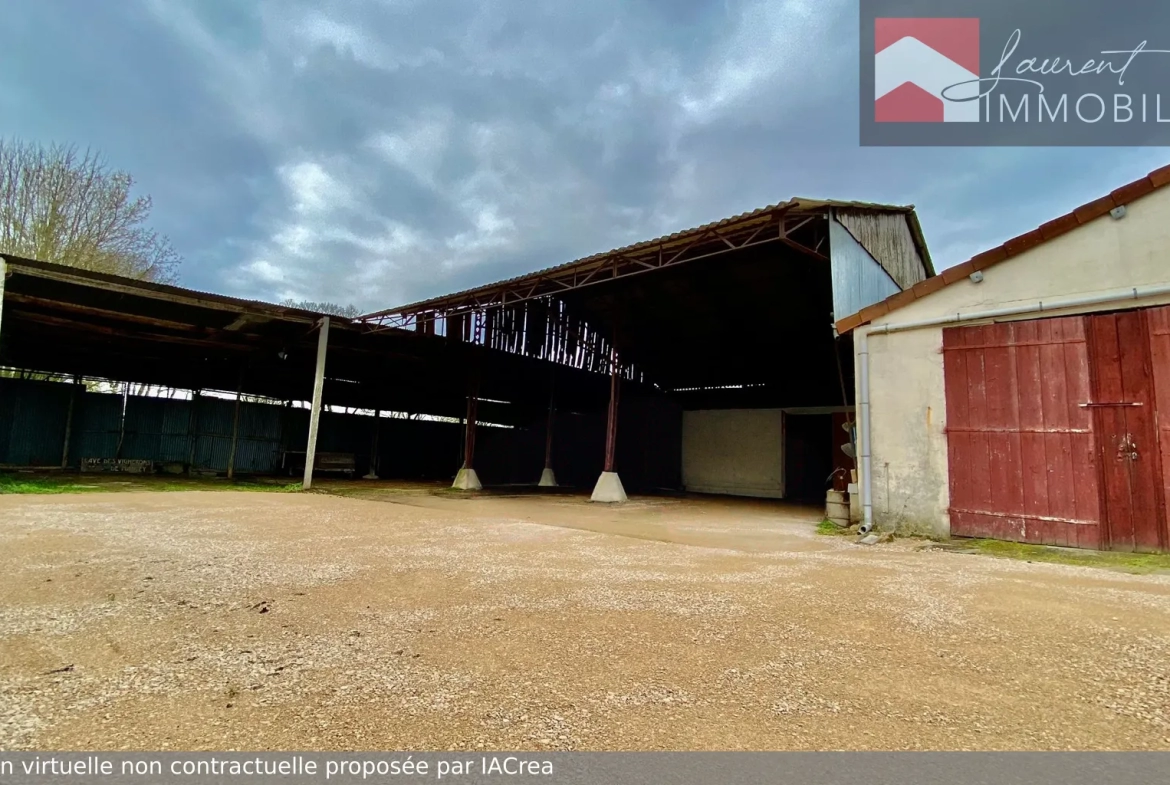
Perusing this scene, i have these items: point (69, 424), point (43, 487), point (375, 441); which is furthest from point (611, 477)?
point (69, 424)

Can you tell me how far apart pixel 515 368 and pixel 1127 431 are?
15.3 metres

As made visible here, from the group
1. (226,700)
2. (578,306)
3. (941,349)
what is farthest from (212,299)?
(941,349)

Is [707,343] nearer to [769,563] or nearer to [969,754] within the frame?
[769,563]

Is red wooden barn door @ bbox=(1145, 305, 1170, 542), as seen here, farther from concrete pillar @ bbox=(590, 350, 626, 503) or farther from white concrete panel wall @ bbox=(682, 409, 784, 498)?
white concrete panel wall @ bbox=(682, 409, 784, 498)

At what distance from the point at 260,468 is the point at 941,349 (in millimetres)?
20839

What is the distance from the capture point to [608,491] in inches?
526

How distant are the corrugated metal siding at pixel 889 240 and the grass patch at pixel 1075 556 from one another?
4.08m

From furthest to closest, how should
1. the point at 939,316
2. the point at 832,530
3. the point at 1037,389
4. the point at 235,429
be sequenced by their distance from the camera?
1. the point at 235,429
2. the point at 832,530
3. the point at 939,316
4. the point at 1037,389

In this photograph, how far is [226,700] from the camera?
86.1 inches

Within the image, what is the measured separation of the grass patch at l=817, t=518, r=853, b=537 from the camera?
25.2 feet

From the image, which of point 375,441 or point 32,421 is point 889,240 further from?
point 32,421

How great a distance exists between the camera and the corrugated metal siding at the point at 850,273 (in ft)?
29.4

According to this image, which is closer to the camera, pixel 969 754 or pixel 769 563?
pixel 969 754

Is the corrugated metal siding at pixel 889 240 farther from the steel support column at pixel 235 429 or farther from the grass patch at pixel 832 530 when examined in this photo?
the steel support column at pixel 235 429
